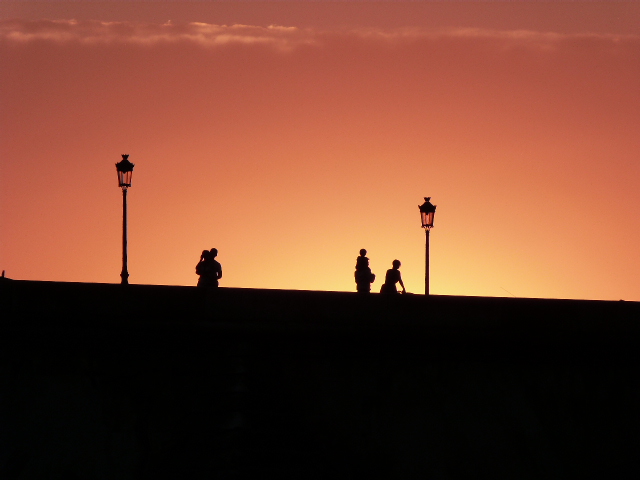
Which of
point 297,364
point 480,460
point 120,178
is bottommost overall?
point 480,460

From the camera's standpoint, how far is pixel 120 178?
92.0 ft

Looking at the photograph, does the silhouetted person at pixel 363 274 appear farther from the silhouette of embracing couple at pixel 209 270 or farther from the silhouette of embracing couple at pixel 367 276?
the silhouette of embracing couple at pixel 209 270

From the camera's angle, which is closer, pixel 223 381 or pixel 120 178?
pixel 223 381

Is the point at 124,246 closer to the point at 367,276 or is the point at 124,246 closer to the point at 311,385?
the point at 367,276

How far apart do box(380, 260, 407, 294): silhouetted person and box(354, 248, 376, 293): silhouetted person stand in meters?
0.45

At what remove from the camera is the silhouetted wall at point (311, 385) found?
2250cm

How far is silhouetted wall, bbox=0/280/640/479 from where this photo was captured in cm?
2250

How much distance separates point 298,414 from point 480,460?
282cm

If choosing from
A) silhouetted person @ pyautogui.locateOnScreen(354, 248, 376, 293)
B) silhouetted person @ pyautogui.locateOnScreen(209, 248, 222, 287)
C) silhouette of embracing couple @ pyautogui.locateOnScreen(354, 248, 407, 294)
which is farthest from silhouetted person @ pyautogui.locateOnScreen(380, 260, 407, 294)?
silhouetted person @ pyautogui.locateOnScreen(209, 248, 222, 287)

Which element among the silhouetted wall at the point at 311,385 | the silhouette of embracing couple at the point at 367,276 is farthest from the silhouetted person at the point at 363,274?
the silhouetted wall at the point at 311,385

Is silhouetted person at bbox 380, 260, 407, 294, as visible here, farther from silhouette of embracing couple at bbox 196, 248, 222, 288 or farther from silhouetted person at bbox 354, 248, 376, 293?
silhouette of embracing couple at bbox 196, 248, 222, 288

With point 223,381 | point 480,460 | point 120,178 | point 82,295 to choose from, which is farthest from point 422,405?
point 120,178

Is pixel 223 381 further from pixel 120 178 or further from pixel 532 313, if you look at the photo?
pixel 120 178

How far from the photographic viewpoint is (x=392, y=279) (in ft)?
81.4
